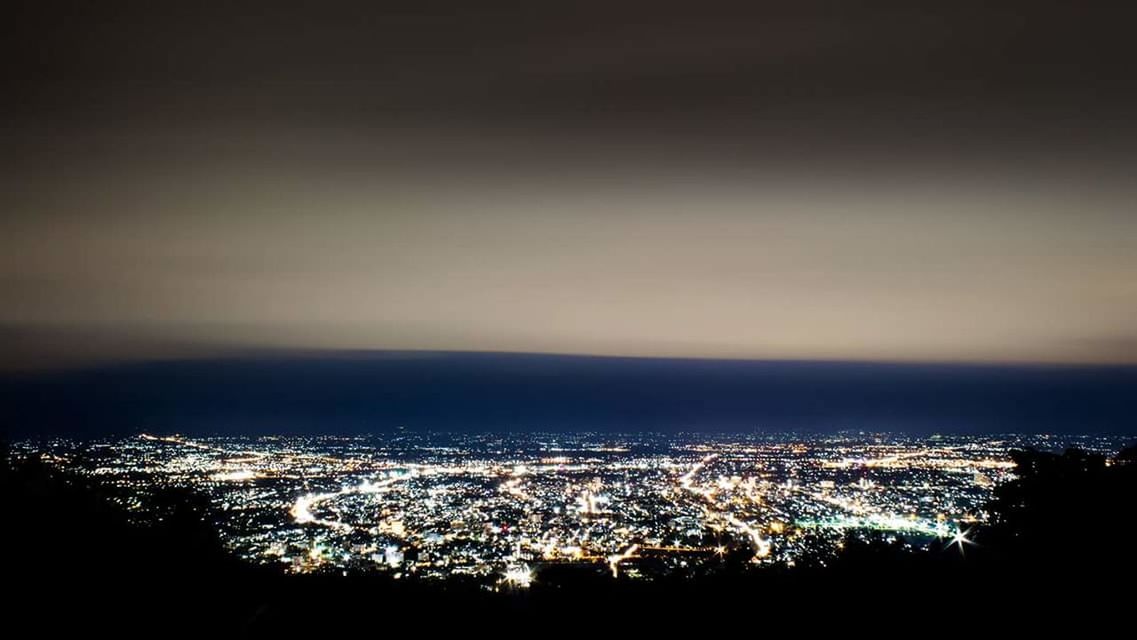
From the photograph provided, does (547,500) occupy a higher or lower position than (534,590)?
lower

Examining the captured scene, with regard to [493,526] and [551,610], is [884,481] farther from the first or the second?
[551,610]

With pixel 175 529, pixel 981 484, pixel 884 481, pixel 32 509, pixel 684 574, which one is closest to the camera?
pixel 32 509

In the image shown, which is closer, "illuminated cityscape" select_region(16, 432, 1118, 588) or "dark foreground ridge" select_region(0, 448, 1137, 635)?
"dark foreground ridge" select_region(0, 448, 1137, 635)

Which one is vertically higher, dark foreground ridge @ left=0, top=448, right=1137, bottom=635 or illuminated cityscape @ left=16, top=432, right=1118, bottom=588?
dark foreground ridge @ left=0, top=448, right=1137, bottom=635

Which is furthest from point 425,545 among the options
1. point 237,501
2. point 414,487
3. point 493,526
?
point 414,487
